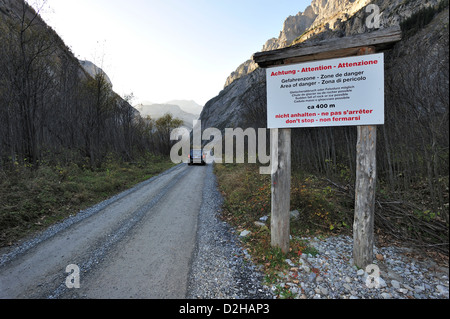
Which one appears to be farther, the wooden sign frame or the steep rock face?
the steep rock face

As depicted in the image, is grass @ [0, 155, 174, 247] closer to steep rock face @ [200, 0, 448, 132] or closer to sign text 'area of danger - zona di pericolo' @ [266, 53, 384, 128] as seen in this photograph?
sign text 'area of danger - zona di pericolo' @ [266, 53, 384, 128]

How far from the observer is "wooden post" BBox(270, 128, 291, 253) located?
11.3 feet

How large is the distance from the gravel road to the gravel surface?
0.03 meters

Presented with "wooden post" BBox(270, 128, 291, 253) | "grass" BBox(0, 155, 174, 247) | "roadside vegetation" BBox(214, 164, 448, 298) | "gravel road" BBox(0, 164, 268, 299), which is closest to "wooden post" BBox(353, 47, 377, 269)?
"roadside vegetation" BBox(214, 164, 448, 298)

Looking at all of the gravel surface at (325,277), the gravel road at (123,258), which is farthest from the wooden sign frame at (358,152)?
the gravel road at (123,258)

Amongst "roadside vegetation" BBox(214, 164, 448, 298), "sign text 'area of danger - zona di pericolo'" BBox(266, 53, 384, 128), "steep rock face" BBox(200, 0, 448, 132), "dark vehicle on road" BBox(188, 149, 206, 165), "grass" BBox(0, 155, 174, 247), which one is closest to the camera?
"sign text 'area of danger - zona di pericolo'" BBox(266, 53, 384, 128)

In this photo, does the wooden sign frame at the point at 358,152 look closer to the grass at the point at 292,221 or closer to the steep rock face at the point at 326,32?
the grass at the point at 292,221

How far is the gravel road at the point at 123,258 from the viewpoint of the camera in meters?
2.86

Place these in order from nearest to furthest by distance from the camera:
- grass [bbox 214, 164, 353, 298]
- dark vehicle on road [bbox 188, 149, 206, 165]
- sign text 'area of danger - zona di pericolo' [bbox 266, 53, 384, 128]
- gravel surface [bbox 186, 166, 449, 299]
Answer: gravel surface [bbox 186, 166, 449, 299] < sign text 'area of danger - zona di pericolo' [bbox 266, 53, 384, 128] < grass [bbox 214, 164, 353, 298] < dark vehicle on road [bbox 188, 149, 206, 165]

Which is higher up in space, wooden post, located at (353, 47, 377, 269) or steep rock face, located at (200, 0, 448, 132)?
steep rock face, located at (200, 0, 448, 132)

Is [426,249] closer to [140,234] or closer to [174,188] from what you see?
[140,234]

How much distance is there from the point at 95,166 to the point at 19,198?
9.45 metres

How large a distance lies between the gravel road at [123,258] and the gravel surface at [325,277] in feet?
0.11
